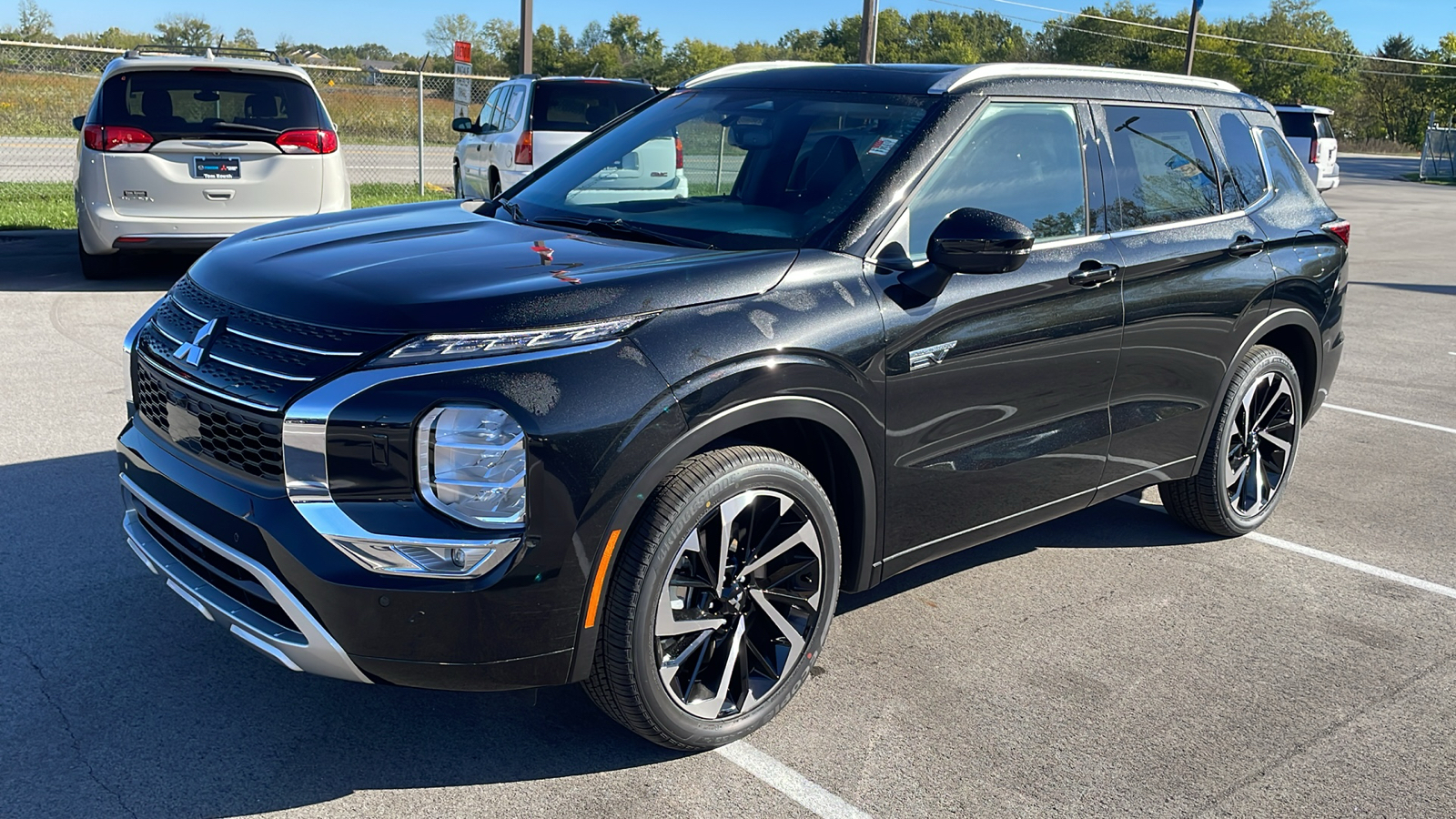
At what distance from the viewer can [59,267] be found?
10930 millimetres

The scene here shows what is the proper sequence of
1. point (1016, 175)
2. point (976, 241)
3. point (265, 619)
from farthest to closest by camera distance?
point (1016, 175)
point (976, 241)
point (265, 619)

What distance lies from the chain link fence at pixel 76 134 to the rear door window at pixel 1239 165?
40.7 ft

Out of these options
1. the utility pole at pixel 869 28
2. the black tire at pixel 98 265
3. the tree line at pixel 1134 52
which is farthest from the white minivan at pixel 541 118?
the tree line at pixel 1134 52

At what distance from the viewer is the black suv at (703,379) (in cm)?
Answer: 284

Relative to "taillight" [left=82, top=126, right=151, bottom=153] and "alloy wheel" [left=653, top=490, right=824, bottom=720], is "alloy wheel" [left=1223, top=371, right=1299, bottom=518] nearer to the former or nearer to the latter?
"alloy wheel" [left=653, top=490, right=824, bottom=720]

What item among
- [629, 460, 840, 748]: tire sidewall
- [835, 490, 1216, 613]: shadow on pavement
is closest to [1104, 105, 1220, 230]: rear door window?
[835, 490, 1216, 613]: shadow on pavement

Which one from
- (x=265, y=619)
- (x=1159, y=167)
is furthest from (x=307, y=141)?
(x=265, y=619)

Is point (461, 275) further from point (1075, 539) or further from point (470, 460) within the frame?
point (1075, 539)

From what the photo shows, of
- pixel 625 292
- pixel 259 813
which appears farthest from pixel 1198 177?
pixel 259 813

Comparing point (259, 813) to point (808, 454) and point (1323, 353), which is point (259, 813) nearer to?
point (808, 454)

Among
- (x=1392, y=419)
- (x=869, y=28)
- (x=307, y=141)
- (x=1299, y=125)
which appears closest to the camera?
(x=1392, y=419)

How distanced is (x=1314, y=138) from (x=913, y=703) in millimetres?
24286

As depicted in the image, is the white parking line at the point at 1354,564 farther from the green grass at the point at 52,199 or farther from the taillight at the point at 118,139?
the green grass at the point at 52,199

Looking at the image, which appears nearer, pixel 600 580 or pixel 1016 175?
pixel 600 580
